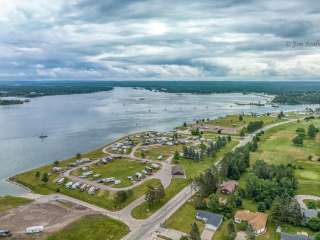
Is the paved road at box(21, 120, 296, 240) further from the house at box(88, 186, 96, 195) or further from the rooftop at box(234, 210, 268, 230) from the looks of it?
the rooftop at box(234, 210, 268, 230)

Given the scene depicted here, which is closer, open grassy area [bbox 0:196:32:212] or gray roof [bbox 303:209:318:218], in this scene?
gray roof [bbox 303:209:318:218]

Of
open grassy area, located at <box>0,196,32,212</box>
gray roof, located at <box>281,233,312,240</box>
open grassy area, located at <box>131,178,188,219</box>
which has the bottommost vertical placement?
open grassy area, located at <box>0,196,32,212</box>

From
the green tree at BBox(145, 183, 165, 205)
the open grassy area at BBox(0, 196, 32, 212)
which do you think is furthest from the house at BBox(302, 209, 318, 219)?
the open grassy area at BBox(0, 196, 32, 212)

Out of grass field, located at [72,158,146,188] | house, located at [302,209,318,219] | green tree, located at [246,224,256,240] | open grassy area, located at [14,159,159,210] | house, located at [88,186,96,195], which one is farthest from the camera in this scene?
grass field, located at [72,158,146,188]

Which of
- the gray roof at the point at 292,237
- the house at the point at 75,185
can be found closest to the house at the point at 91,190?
the house at the point at 75,185

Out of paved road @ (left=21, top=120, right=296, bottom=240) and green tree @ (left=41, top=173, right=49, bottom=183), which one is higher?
green tree @ (left=41, top=173, right=49, bottom=183)

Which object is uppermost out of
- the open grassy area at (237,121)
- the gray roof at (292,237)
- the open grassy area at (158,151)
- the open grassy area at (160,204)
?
the open grassy area at (237,121)

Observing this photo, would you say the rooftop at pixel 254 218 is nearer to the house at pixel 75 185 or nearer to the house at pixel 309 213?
the house at pixel 309 213
